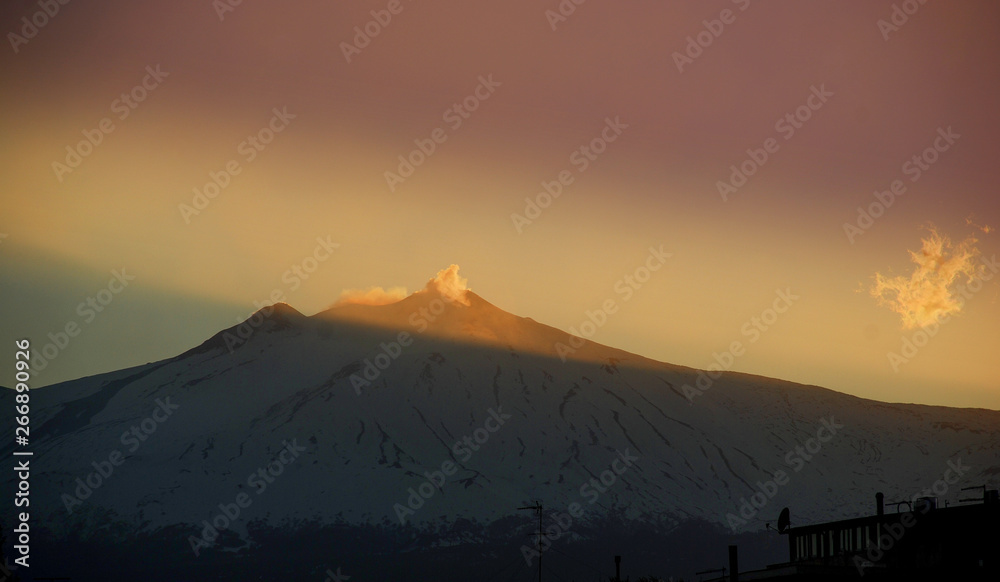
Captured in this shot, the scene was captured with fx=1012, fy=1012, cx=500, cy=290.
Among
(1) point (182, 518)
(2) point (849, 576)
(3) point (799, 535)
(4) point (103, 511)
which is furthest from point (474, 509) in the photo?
(2) point (849, 576)

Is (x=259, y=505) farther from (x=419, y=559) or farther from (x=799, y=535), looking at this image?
(x=799, y=535)

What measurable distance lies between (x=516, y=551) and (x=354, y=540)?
2962cm

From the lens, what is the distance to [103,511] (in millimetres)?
197000

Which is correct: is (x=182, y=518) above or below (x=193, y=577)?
above

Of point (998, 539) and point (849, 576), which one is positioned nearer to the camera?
point (998, 539)

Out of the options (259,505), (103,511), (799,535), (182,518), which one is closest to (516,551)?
(259,505)

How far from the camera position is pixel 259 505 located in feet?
650

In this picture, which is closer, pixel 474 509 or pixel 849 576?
pixel 849 576

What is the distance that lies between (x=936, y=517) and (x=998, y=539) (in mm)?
3291

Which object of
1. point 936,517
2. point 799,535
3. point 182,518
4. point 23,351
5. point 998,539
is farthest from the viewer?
point 182,518

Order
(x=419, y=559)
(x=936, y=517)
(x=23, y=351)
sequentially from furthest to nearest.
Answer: (x=419, y=559)
(x=23, y=351)
(x=936, y=517)

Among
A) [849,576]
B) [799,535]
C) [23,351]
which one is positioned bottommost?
[849,576]

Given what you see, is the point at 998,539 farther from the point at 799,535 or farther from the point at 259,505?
the point at 259,505

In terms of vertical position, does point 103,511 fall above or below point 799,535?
above
